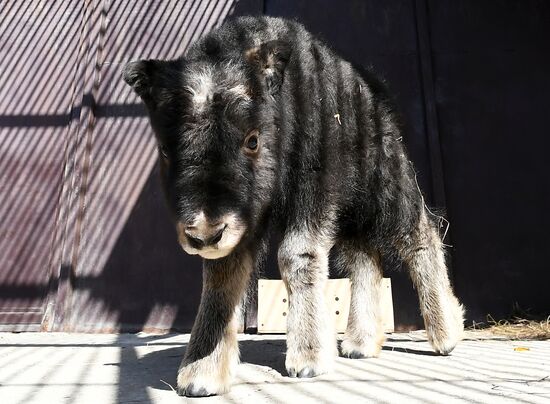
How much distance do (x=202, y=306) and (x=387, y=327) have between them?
2.21 metres

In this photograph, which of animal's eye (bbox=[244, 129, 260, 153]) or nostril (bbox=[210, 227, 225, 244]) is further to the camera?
animal's eye (bbox=[244, 129, 260, 153])

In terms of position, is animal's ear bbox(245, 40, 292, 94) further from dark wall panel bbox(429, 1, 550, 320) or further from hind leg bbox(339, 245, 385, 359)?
dark wall panel bbox(429, 1, 550, 320)

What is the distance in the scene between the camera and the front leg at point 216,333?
84.7 inches

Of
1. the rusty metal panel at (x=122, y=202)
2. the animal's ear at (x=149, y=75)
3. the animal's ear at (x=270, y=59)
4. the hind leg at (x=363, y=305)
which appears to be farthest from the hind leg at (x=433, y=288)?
the rusty metal panel at (x=122, y=202)

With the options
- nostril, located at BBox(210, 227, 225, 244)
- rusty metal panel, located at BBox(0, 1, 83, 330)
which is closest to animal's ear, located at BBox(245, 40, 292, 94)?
nostril, located at BBox(210, 227, 225, 244)

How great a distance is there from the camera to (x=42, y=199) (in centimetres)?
493

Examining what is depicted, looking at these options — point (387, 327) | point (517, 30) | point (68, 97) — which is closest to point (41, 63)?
point (68, 97)

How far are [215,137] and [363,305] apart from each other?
1.80 metres

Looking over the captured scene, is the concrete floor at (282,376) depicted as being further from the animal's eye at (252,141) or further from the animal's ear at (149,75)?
the animal's ear at (149,75)

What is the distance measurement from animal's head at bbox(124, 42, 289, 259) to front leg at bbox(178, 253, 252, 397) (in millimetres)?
327

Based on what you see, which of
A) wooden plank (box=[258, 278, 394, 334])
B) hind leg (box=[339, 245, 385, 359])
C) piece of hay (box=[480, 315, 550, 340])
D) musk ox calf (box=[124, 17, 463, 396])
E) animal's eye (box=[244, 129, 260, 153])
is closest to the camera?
musk ox calf (box=[124, 17, 463, 396])

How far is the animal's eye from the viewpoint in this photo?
7.65 ft

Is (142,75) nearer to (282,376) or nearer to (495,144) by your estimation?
(282,376)

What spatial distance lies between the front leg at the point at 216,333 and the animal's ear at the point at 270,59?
90 centimetres
